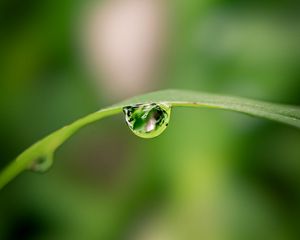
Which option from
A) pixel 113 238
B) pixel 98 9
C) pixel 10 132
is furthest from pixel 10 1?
pixel 113 238

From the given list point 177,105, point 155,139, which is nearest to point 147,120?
point 177,105

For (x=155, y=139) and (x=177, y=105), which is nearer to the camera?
(x=177, y=105)

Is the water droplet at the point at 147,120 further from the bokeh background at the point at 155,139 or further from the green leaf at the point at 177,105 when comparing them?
the bokeh background at the point at 155,139

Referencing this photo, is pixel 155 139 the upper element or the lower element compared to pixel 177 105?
upper

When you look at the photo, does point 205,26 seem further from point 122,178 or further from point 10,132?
point 10,132

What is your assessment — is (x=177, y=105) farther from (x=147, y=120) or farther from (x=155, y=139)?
(x=155, y=139)

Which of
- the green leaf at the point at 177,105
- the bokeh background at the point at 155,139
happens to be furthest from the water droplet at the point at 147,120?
the bokeh background at the point at 155,139

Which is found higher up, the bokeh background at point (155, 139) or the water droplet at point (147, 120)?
the bokeh background at point (155, 139)

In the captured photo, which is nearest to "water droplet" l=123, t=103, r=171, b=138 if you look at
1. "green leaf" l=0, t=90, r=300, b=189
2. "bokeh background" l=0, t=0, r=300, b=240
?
"green leaf" l=0, t=90, r=300, b=189
